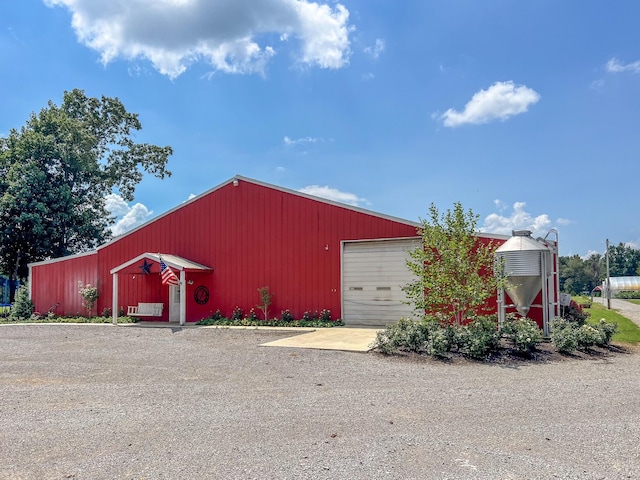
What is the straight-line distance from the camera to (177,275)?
626 inches

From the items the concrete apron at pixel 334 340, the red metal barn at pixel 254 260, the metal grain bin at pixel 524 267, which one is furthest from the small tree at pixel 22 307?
the metal grain bin at pixel 524 267

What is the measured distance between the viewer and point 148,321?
1658 cm

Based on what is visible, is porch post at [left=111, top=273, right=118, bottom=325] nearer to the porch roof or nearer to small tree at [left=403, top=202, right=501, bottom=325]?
the porch roof

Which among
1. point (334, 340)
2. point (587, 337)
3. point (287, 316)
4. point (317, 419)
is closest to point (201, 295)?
point (287, 316)

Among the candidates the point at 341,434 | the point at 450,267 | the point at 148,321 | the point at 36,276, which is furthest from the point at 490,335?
the point at 36,276

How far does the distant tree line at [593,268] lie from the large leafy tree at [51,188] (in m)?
66.7

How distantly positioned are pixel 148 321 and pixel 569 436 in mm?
15077

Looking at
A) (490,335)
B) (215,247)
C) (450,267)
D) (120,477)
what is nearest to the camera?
(120,477)

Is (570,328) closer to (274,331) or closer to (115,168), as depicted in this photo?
(274,331)

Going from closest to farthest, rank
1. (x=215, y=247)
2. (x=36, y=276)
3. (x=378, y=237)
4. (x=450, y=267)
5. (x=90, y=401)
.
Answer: (x=90, y=401) < (x=450, y=267) < (x=378, y=237) < (x=215, y=247) < (x=36, y=276)

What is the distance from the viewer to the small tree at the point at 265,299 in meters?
14.7

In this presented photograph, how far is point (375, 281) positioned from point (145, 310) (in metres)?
A: 8.60

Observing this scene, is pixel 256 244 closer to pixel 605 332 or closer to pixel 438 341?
pixel 438 341

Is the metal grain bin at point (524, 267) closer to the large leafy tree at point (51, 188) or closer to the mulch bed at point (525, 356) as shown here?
the mulch bed at point (525, 356)
